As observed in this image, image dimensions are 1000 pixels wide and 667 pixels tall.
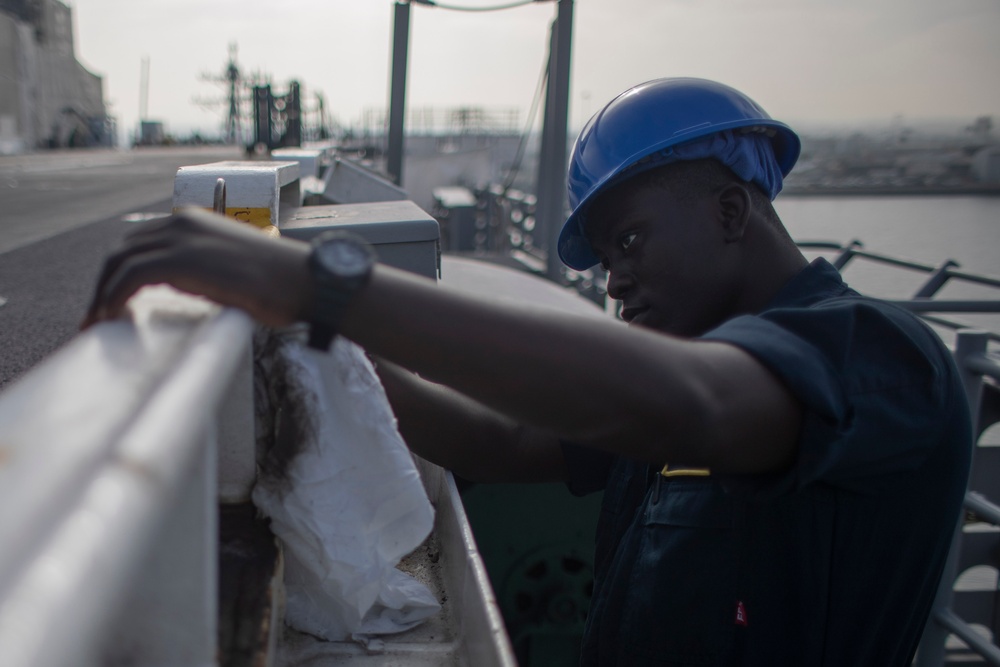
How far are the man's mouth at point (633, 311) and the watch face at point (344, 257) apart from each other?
0.93 m

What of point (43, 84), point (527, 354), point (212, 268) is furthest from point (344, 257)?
point (43, 84)

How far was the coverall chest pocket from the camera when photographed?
178 centimetres

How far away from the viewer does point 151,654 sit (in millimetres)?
798

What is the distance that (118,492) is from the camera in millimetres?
516

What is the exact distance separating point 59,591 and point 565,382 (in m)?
0.82

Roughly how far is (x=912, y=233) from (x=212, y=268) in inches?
385

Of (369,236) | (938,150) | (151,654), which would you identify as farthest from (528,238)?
(151,654)

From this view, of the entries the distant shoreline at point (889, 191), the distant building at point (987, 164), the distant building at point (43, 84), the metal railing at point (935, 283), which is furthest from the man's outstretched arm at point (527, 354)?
the distant building at point (43, 84)

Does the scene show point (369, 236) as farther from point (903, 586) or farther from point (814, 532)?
point (903, 586)

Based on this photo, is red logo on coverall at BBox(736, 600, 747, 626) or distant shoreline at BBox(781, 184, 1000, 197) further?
distant shoreline at BBox(781, 184, 1000, 197)

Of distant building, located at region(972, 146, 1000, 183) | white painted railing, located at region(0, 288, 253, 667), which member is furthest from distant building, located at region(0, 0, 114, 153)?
white painted railing, located at region(0, 288, 253, 667)

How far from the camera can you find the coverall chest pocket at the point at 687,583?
1.78m

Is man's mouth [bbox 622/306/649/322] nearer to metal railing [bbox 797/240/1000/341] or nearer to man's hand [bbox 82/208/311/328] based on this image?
man's hand [bbox 82/208/311/328]

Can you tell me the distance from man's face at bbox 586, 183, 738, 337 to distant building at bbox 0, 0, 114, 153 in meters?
40.9
